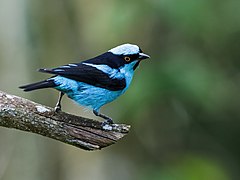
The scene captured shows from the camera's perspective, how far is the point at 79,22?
8734 millimetres

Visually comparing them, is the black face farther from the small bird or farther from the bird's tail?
the bird's tail

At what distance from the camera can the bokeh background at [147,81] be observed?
656cm

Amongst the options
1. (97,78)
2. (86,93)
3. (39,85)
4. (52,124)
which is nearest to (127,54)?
(97,78)

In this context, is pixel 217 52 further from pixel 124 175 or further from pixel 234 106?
pixel 124 175

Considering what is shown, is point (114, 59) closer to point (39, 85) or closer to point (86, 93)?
point (86, 93)

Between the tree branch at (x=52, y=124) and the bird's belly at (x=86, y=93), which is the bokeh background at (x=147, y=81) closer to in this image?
the bird's belly at (x=86, y=93)

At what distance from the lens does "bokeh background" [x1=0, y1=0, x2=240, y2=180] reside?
6.56m

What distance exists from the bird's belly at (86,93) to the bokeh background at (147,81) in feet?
6.77

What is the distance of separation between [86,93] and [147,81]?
2237mm

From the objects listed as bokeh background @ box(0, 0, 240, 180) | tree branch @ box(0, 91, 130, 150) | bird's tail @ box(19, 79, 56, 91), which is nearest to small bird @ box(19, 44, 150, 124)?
bird's tail @ box(19, 79, 56, 91)

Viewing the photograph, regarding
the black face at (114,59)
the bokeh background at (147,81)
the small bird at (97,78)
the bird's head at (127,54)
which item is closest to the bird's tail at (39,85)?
the small bird at (97,78)

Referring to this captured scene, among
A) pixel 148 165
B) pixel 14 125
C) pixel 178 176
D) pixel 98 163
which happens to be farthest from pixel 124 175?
pixel 14 125

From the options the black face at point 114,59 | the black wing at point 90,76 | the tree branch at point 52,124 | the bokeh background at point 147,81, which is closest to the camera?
the tree branch at point 52,124

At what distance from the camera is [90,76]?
4344mm
